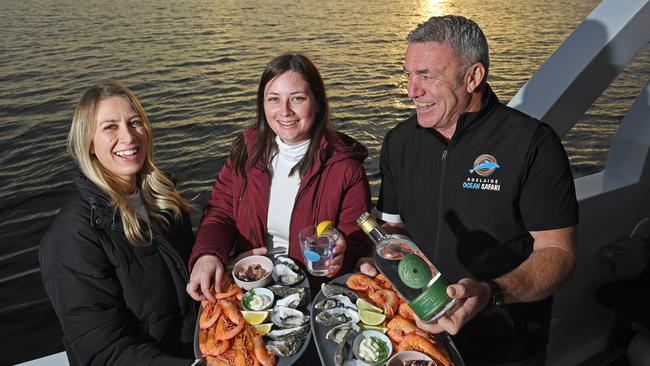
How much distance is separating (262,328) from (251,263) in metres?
0.49

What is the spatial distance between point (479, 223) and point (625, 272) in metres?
2.01

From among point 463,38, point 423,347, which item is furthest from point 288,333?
point 463,38

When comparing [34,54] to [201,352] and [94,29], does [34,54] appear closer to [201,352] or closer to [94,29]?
[94,29]

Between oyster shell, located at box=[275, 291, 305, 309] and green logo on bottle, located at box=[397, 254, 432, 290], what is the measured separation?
0.61 metres

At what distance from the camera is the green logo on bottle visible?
1.78 meters

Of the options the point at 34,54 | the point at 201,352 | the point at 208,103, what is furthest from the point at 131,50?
the point at 201,352

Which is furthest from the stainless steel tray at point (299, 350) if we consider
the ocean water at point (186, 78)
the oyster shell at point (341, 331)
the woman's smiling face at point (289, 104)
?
the ocean water at point (186, 78)

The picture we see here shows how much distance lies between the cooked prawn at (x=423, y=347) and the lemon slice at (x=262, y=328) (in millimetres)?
550

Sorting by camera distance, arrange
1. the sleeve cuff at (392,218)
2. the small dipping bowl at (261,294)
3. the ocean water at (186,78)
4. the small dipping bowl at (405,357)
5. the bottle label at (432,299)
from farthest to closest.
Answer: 1. the ocean water at (186,78)
2. the sleeve cuff at (392,218)
3. the small dipping bowl at (261,294)
4. the small dipping bowl at (405,357)
5. the bottle label at (432,299)

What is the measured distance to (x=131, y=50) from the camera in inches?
597

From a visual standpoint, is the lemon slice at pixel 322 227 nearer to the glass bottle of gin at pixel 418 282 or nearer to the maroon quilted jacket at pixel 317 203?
the glass bottle of gin at pixel 418 282

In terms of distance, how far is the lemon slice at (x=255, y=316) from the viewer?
2.16 metres

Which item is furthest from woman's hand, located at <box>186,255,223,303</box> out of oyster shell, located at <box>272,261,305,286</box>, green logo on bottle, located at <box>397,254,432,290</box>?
green logo on bottle, located at <box>397,254,432,290</box>

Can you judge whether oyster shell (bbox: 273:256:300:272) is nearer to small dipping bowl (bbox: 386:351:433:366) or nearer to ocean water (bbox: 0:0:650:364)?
small dipping bowl (bbox: 386:351:433:366)
